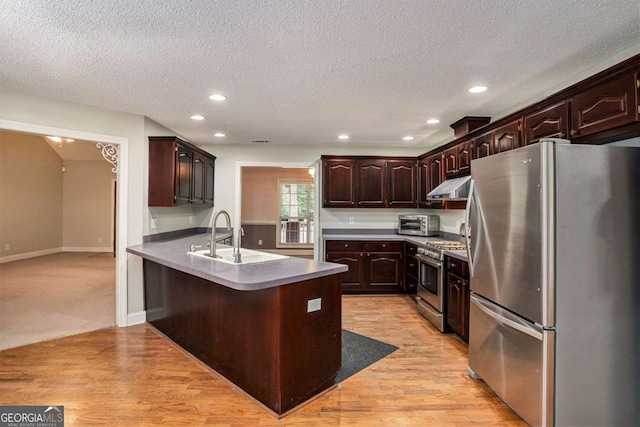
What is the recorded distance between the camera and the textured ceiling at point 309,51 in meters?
1.78

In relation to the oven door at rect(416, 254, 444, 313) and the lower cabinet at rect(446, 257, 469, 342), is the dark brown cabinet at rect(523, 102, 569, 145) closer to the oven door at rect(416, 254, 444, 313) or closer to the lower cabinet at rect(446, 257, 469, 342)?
the lower cabinet at rect(446, 257, 469, 342)

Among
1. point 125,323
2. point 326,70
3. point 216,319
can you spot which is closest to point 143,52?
point 326,70

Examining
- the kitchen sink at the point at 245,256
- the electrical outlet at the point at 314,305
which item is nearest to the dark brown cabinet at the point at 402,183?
the kitchen sink at the point at 245,256

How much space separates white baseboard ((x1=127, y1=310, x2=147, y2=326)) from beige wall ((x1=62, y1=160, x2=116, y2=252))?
6.08m

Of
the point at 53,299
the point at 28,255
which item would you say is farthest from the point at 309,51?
the point at 28,255

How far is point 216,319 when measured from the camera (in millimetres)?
2596

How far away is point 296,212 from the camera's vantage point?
8906mm

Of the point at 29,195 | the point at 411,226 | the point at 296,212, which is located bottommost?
the point at 411,226

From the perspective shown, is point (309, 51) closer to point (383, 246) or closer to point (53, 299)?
point (383, 246)

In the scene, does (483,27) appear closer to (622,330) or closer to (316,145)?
(622,330)

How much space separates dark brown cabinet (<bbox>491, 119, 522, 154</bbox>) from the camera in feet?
9.29

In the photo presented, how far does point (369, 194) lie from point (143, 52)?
3.75 m

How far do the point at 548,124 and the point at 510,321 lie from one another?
151 cm

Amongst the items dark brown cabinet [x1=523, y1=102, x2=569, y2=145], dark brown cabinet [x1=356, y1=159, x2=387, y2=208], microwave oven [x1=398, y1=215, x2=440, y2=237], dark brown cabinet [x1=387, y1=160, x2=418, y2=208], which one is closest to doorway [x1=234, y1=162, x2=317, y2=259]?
dark brown cabinet [x1=356, y1=159, x2=387, y2=208]
